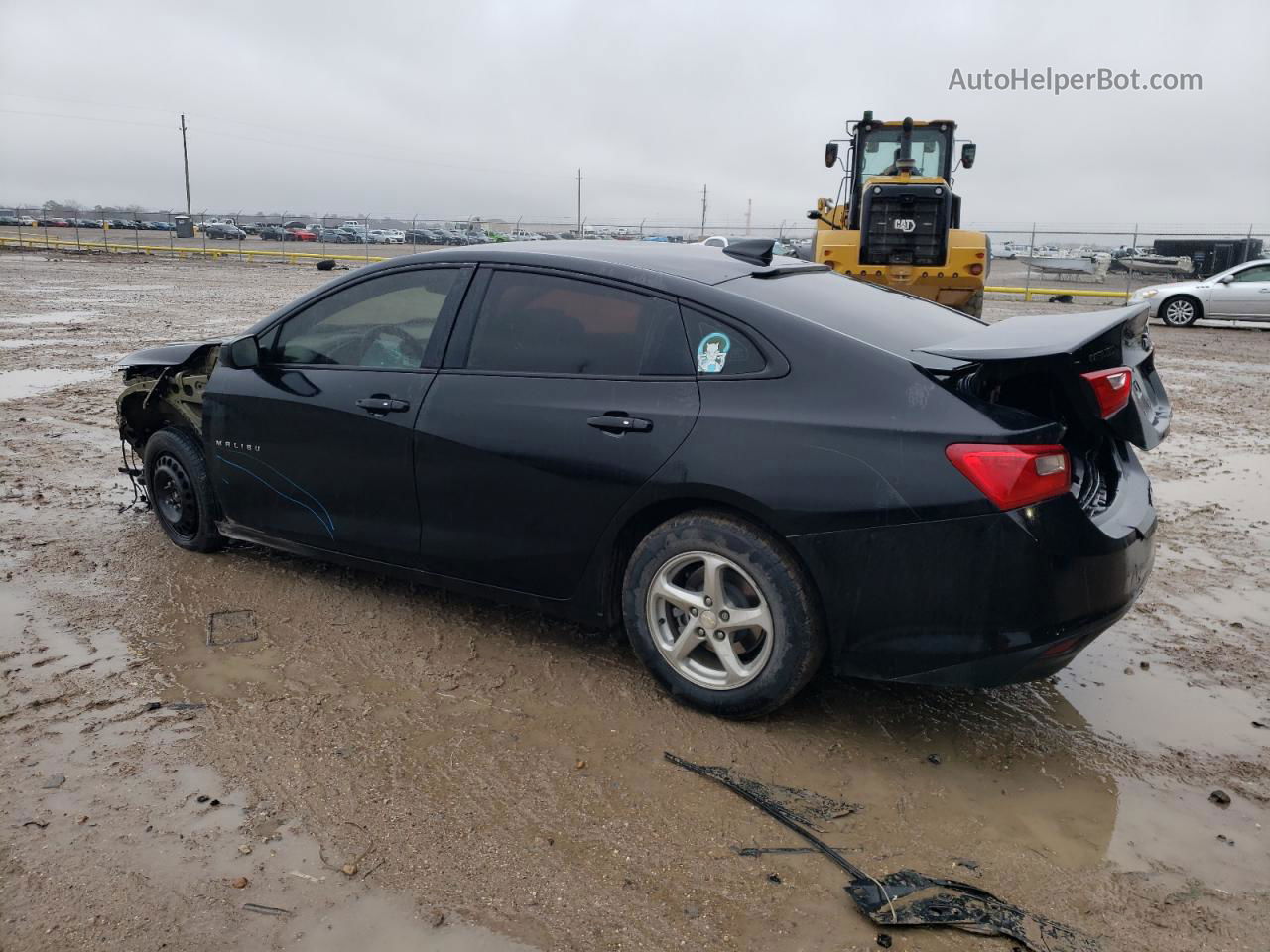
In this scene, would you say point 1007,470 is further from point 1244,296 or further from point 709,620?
point 1244,296

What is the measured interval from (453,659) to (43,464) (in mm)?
4481

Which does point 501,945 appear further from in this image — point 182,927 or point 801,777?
point 801,777

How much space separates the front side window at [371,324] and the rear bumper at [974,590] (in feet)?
6.38

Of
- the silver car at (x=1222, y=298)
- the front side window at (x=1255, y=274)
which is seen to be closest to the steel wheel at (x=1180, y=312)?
the silver car at (x=1222, y=298)

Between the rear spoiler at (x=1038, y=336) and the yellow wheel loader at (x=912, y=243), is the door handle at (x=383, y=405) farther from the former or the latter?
the yellow wheel loader at (x=912, y=243)

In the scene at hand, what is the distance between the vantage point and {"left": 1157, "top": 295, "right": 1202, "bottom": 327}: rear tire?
18.6m

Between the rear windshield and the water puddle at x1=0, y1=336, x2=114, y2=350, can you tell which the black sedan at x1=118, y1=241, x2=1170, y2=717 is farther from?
the water puddle at x1=0, y1=336, x2=114, y2=350

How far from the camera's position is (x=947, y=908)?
2.57m

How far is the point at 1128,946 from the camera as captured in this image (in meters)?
2.44

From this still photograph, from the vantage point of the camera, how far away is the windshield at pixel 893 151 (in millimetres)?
15078

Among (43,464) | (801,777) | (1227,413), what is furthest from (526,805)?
(1227,413)

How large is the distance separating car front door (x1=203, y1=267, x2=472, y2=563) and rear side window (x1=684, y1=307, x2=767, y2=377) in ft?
3.70

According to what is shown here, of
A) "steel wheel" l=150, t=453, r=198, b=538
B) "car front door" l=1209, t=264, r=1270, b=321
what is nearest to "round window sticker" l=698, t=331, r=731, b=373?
"steel wheel" l=150, t=453, r=198, b=538

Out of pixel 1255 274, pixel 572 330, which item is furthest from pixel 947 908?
pixel 1255 274
